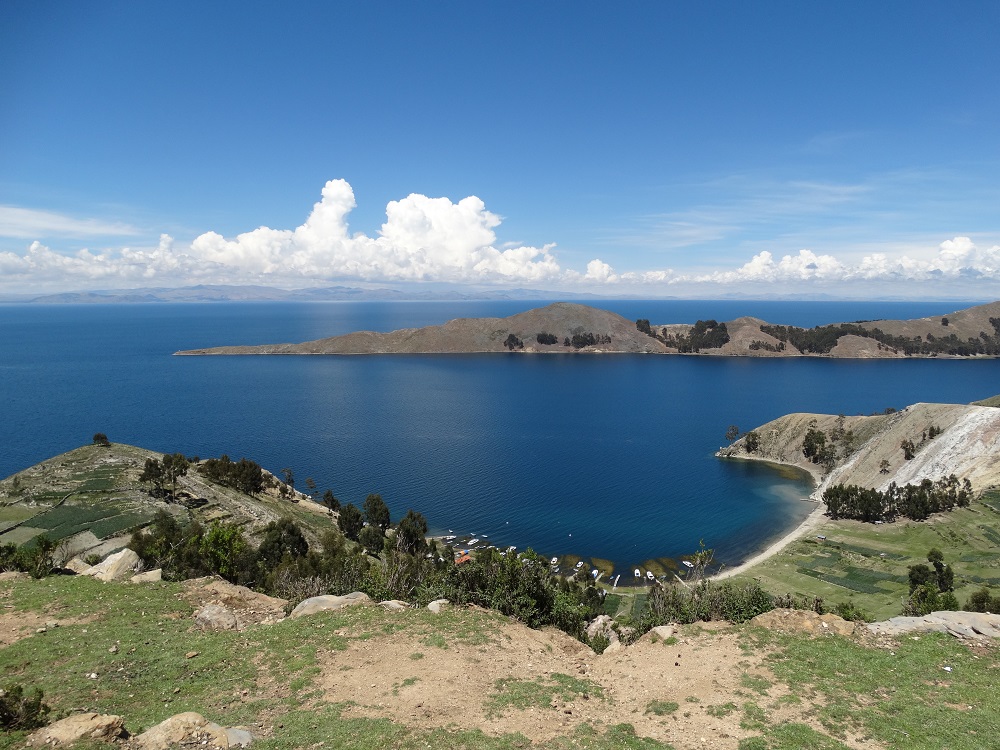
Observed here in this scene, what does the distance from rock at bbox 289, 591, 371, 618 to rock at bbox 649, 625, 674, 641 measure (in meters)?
14.5

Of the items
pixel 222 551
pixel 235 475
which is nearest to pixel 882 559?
pixel 222 551

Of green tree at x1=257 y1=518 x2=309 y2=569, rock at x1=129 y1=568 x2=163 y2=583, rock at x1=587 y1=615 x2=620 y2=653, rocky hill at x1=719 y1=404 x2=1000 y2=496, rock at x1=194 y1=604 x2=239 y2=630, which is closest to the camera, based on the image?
rock at x1=194 y1=604 x2=239 y2=630

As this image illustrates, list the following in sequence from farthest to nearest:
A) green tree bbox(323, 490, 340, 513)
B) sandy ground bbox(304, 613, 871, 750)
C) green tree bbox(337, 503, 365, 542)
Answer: green tree bbox(323, 490, 340, 513) < green tree bbox(337, 503, 365, 542) < sandy ground bbox(304, 613, 871, 750)

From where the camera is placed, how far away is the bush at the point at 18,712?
1448 cm

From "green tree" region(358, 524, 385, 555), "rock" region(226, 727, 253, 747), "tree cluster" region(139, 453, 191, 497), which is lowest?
"green tree" region(358, 524, 385, 555)

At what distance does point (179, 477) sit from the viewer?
66.2m

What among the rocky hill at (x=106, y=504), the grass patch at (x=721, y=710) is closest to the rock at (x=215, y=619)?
the grass patch at (x=721, y=710)

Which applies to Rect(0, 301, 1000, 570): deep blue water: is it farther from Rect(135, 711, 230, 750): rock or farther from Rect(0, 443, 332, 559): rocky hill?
Rect(135, 711, 230, 750): rock

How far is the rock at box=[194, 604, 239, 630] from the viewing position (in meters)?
23.4

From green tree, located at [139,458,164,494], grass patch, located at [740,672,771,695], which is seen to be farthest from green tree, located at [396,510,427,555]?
grass patch, located at [740,672,771,695]

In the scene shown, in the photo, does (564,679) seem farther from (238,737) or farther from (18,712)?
(18,712)

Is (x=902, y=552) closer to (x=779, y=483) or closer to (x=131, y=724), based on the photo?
(x=779, y=483)

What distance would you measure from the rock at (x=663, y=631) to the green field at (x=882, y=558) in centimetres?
3328

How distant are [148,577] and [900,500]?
3614 inches
